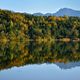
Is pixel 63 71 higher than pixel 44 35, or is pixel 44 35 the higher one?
pixel 63 71

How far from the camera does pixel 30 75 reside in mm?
29672

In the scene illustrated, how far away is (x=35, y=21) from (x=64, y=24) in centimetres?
1284

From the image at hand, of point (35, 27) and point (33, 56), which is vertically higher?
point (33, 56)

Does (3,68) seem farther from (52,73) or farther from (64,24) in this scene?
(64,24)

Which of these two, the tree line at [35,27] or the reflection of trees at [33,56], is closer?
the reflection of trees at [33,56]

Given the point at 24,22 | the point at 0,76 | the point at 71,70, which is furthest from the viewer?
the point at 24,22

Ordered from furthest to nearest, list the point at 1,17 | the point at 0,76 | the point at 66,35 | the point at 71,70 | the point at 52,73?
the point at 66,35
the point at 1,17
the point at 71,70
the point at 52,73
the point at 0,76

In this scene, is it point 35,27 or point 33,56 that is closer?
point 33,56

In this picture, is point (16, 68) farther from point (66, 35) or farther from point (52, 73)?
point (66, 35)

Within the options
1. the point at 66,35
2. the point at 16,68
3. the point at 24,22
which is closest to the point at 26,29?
the point at 24,22

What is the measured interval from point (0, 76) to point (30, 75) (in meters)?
2.65

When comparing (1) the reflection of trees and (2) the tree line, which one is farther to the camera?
(2) the tree line

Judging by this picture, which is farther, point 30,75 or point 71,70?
point 71,70

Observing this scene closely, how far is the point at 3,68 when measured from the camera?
34188 millimetres
